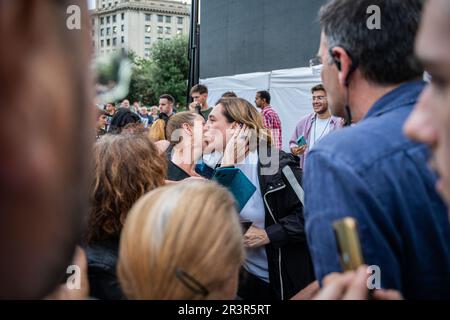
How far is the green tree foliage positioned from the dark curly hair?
168ft

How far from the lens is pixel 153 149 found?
2463 mm

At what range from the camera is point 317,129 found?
595 centimetres

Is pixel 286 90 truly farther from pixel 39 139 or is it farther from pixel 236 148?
pixel 39 139

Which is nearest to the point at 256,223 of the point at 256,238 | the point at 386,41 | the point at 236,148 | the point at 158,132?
the point at 256,238

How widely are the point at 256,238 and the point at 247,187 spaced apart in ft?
1.16

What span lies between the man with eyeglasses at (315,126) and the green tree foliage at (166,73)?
47.8 m

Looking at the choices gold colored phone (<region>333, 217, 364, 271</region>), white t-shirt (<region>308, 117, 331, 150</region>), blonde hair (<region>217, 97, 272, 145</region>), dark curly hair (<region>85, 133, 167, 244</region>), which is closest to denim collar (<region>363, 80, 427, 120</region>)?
gold colored phone (<region>333, 217, 364, 271</region>)

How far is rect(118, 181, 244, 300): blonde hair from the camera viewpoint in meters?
1.24

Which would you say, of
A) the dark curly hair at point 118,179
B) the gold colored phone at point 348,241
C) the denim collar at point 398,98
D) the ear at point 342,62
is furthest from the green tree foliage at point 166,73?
the gold colored phone at point 348,241

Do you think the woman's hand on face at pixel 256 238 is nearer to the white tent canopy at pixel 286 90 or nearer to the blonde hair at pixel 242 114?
the blonde hair at pixel 242 114

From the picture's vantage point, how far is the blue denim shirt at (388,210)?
49.8 inches

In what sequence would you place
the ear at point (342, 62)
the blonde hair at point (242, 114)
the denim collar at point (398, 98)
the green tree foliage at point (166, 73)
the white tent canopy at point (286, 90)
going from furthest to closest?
the green tree foliage at point (166, 73), the white tent canopy at point (286, 90), the blonde hair at point (242, 114), the ear at point (342, 62), the denim collar at point (398, 98)

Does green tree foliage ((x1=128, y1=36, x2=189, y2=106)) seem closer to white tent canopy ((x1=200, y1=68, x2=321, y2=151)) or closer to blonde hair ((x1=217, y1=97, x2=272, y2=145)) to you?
white tent canopy ((x1=200, y1=68, x2=321, y2=151))
